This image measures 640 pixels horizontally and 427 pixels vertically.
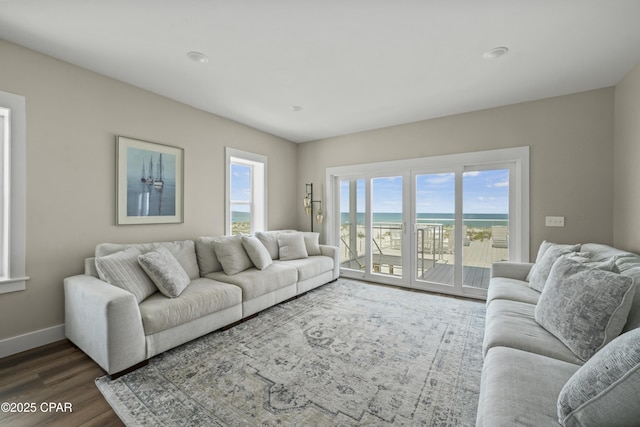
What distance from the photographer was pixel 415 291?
160 inches

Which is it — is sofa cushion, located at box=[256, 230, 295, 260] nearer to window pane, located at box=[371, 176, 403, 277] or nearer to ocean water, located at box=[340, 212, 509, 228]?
ocean water, located at box=[340, 212, 509, 228]

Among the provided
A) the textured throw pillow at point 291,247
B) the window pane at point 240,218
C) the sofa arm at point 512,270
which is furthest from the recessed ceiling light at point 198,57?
the sofa arm at point 512,270

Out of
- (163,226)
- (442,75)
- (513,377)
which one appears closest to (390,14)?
(442,75)

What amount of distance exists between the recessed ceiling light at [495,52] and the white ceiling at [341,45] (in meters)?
0.06

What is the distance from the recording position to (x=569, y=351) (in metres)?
1.46

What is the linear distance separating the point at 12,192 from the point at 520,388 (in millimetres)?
3657

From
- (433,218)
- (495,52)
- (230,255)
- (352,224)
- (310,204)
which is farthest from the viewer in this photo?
(310,204)

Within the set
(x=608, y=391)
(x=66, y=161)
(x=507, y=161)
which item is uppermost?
(x=507, y=161)

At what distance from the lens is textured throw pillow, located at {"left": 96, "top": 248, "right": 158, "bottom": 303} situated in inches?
88.9

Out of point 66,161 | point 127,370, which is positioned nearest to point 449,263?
point 127,370

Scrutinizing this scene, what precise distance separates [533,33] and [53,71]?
407 centimetres

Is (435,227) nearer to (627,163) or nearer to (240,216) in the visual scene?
(627,163)

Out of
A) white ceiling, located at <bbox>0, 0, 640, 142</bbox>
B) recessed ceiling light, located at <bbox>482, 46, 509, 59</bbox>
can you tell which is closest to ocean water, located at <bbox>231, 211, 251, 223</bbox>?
white ceiling, located at <bbox>0, 0, 640, 142</bbox>

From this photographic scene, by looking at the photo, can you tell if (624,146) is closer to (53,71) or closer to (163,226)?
(163,226)
